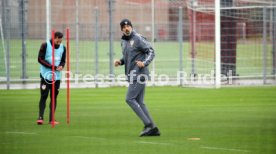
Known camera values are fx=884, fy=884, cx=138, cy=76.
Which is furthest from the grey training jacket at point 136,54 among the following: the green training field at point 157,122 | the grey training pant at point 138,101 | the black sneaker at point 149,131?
the green training field at point 157,122

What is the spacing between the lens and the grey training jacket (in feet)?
45.3

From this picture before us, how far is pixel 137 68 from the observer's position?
545 inches

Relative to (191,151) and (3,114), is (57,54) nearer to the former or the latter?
(3,114)

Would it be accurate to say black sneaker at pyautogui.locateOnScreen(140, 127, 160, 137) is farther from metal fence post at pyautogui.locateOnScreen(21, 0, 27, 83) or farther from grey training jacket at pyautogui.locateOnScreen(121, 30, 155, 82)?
metal fence post at pyautogui.locateOnScreen(21, 0, 27, 83)

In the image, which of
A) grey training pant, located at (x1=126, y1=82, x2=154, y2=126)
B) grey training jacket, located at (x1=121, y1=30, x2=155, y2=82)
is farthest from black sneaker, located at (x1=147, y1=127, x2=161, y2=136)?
grey training jacket, located at (x1=121, y1=30, x2=155, y2=82)

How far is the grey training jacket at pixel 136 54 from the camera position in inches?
544

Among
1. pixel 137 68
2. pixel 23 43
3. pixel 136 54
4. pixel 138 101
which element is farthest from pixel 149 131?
pixel 23 43

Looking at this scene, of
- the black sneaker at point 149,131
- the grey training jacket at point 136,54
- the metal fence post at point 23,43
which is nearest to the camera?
the black sneaker at point 149,131

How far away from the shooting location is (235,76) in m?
28.1

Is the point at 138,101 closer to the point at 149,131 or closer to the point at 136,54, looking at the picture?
the point at 149,131

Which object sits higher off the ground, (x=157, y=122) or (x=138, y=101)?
(x=138, y=101)

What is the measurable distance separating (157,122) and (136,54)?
2.61 meters

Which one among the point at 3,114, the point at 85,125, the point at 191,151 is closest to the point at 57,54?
the point at 85,125

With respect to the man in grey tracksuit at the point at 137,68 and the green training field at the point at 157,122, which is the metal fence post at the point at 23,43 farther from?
the man in grey tracksuit at the point at 137,68
